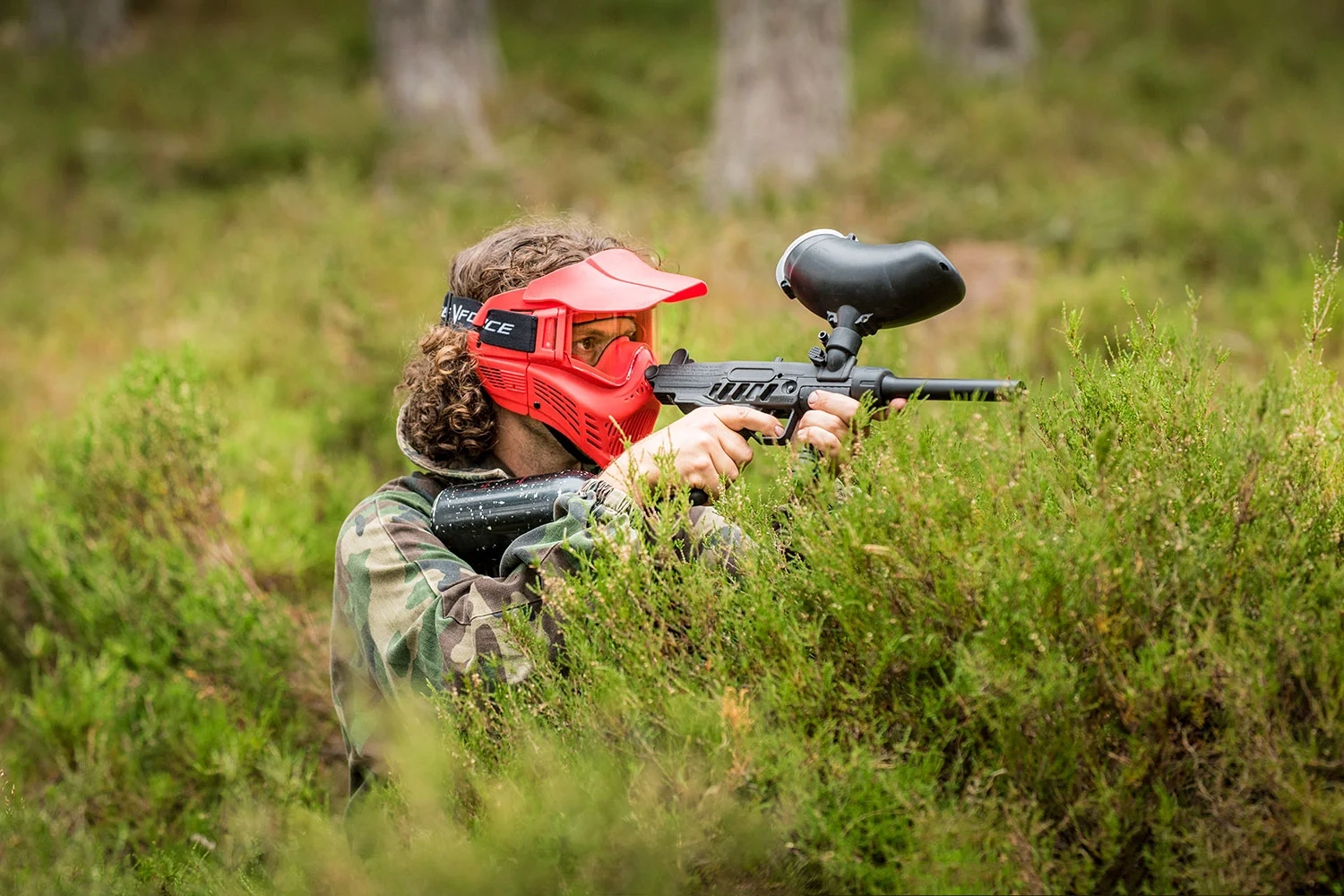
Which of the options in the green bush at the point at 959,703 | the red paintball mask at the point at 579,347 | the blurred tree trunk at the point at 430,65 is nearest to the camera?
the green bush at the point at 959,703

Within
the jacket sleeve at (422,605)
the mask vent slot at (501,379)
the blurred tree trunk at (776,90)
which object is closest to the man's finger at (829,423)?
the jacket sleeve at (422,605)

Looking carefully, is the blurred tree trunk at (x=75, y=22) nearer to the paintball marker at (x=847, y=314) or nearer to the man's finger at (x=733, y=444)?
the paintball marker at (x=847, y=314)

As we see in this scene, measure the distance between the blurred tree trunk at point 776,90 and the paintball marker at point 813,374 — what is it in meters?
7.68

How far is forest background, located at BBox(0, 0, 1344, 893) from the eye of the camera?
209 centimetres

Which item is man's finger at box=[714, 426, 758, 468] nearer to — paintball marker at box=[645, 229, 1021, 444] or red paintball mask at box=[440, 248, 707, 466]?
paintball marker at box=[645, 229, 1021, 444]

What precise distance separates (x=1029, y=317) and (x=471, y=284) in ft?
15.0

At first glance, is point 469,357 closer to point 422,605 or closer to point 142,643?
point 422,605

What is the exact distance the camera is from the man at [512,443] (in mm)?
2764

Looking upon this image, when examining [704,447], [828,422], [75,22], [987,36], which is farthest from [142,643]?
[75,22]

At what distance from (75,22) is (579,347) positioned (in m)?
16.6

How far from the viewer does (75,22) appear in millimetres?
16625

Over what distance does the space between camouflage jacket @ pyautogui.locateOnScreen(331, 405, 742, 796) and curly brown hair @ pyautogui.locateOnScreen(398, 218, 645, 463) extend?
6 cm

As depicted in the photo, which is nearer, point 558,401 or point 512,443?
point 558,401

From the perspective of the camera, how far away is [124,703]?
4.58 m
